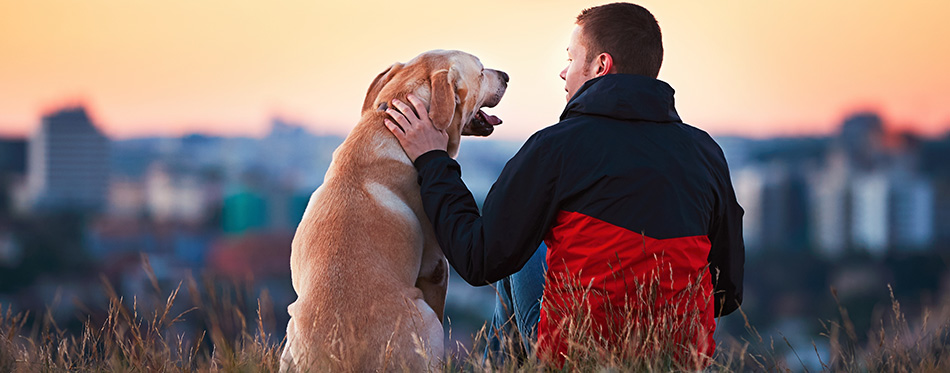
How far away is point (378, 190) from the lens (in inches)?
131

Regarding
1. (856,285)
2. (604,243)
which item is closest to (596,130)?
(604,243)

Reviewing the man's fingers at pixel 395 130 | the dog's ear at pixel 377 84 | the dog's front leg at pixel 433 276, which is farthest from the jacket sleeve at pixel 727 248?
the dog's ear at pixel 377 84

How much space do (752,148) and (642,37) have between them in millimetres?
110930

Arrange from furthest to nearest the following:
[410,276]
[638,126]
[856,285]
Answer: [856,285] < [410,276] < [638,126]

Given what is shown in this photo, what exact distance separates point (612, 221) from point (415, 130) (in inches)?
43.7

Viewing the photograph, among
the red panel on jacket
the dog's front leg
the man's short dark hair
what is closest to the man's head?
the man's short dark hair

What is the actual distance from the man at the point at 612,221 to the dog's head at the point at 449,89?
745mm

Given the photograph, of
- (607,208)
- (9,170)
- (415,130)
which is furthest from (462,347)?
(9,170)

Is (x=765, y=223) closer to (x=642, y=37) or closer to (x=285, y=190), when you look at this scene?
(x=285, y=190)

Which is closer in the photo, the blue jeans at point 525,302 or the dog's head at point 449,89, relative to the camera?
the blue jeans at point 525,302

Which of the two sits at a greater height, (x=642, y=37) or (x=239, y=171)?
(x=642, y=37)

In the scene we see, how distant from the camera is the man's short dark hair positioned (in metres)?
3.21

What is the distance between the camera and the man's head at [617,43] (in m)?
3.21

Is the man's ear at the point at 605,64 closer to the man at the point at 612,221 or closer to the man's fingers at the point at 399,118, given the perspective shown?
the man at the point at 612,221
